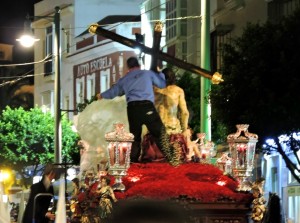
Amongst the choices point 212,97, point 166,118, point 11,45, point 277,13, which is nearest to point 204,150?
point 166,118

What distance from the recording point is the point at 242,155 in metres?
11.9

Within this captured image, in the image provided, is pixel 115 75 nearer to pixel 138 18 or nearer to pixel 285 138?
pixel 138 18

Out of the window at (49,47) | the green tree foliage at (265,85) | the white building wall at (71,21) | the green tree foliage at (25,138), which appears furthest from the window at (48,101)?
the green tree foliage at (265,85)

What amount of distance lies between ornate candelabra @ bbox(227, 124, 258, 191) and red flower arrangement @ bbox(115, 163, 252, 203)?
157 millimetres

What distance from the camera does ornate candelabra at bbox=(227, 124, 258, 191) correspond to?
11.9 m

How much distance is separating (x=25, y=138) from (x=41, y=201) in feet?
143

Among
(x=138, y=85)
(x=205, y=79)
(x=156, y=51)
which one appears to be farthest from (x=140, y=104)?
(x=205, y=79)

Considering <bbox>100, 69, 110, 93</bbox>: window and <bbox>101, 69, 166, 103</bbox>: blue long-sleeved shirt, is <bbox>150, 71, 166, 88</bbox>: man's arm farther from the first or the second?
<bbox>100, 69, 110, 93</bbox>: window

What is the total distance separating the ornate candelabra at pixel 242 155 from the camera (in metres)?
11.9

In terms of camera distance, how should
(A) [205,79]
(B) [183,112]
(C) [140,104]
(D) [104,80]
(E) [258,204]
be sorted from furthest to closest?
(D) [104,80] < (A) [205,79] < (B) [183,112] < (C) [140,104] < (E) [258,204]

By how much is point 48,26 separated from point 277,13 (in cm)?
3080

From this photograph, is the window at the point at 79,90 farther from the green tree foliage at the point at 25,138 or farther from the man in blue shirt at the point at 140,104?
the man in blue shirt at the point at 140,104

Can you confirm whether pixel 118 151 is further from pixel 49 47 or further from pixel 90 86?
pixel 49 47

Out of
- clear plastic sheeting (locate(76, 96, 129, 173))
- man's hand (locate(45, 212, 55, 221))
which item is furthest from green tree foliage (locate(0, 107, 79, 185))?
clear plastic sheeting (locate(76, 96, 129, 173))
